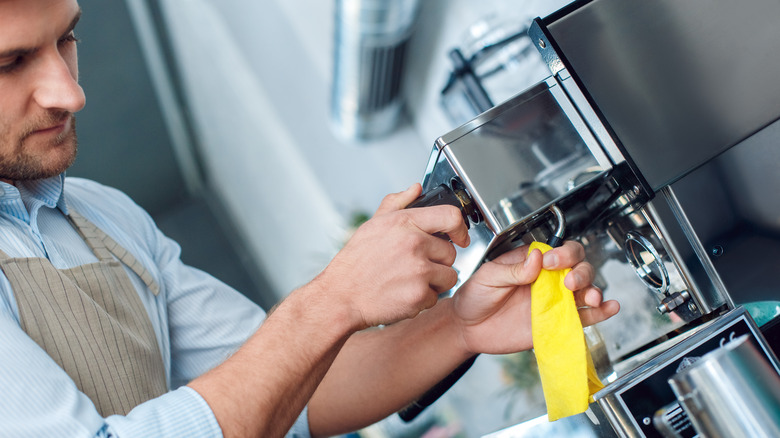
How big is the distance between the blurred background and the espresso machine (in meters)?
0.49

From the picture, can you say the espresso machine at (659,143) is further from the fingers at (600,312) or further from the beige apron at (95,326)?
the beige apron at (95,326)

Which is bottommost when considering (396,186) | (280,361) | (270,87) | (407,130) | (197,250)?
(280,361)

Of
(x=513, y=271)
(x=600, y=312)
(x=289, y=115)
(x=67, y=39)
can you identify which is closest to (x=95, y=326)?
(x=67, y=39)

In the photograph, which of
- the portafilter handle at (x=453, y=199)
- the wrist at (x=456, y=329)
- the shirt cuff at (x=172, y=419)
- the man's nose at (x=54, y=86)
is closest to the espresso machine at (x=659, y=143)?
the portafilter handle at (x=453, y=199)

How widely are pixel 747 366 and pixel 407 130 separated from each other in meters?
1.95

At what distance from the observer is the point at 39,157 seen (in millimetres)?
803

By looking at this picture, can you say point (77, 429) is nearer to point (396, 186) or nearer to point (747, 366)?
point (747, 366)

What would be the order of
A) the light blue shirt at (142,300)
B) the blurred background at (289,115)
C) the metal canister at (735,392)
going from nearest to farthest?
the metal canister at (735,392) < the light blue shirt at (142,300) < the blurred background at (289,115)

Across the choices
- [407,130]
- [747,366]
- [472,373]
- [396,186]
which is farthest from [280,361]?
[407,130]

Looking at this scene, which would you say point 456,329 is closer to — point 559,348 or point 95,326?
point 559,348

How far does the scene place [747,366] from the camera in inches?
17.6

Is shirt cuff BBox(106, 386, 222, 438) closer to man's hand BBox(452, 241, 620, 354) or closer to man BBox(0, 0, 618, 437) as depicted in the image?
man BBox(0, 0, 618, 437)

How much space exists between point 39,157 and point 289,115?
1703mm

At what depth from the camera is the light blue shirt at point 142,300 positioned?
0.58 metres
